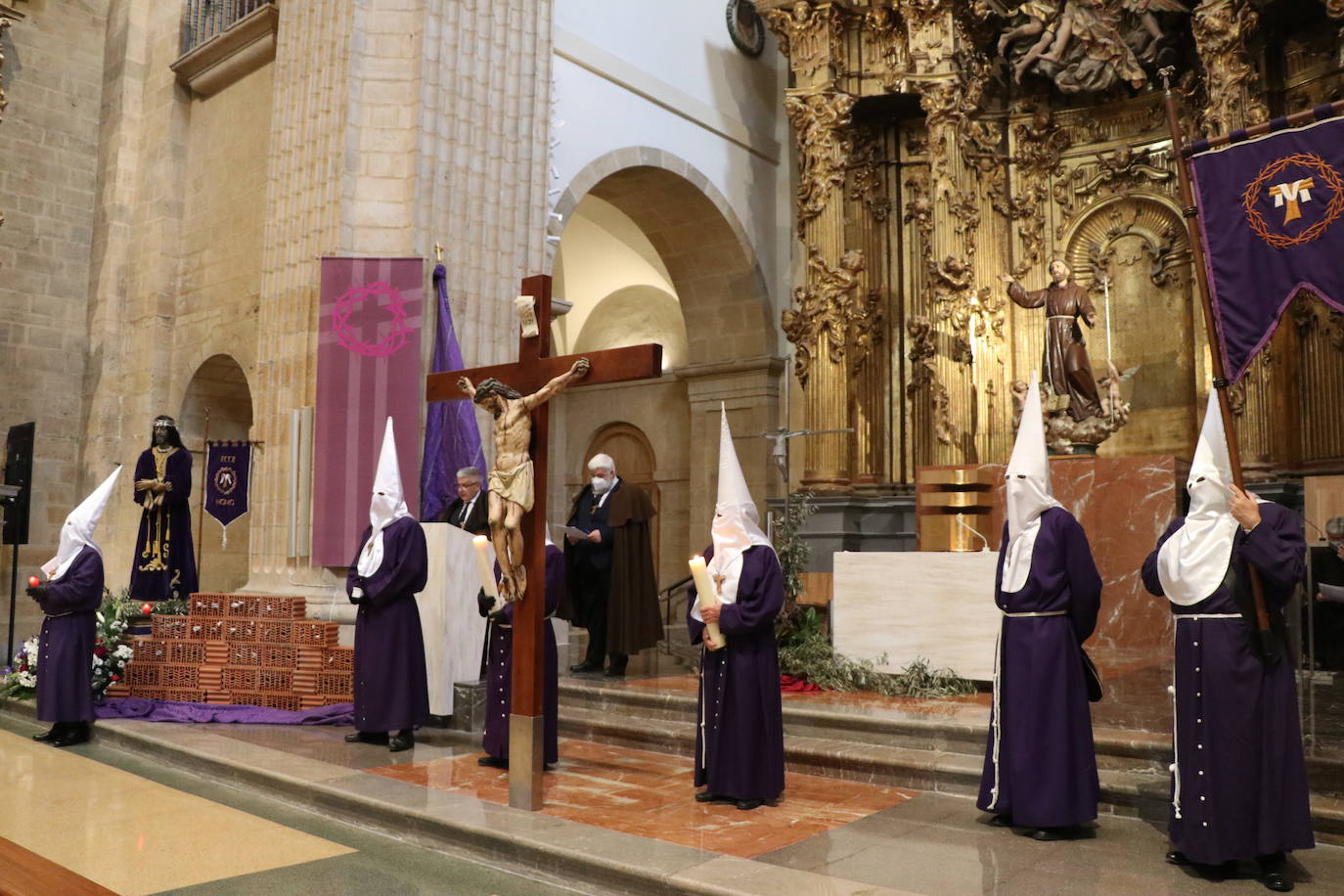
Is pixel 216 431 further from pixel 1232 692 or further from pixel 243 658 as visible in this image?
pixel 1232 692

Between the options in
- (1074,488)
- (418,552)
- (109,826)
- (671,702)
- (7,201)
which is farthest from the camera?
(7,201)

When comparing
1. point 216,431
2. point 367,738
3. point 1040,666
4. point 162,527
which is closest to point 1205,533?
point 1040,666

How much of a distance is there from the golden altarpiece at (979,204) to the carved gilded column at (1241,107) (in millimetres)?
134

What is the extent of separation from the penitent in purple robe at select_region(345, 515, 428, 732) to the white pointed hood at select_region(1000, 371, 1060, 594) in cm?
358

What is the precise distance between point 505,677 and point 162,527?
5209 millimetres

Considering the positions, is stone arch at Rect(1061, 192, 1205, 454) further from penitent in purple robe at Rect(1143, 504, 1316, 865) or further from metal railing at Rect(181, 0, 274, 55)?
metal railing at Rect(181, 0, 274, 55)

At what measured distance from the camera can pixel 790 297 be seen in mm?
13797

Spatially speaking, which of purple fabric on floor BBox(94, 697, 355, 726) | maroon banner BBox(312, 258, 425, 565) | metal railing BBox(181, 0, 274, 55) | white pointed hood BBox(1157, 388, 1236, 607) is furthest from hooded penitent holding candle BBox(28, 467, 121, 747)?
metal railing BBox(181, 0, 274, 55)

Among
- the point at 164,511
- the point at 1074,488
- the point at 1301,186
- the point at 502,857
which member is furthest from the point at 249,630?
the point at 1301,186

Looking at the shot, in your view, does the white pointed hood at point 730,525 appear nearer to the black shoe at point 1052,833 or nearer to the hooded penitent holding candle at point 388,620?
the black shoe at point 1052,833

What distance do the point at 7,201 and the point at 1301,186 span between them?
13121 mm

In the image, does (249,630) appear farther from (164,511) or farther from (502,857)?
(502,857)

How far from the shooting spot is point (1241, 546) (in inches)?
164

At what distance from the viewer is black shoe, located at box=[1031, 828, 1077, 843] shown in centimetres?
469
